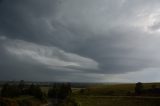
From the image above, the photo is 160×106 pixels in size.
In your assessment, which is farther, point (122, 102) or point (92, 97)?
point (92, 97)

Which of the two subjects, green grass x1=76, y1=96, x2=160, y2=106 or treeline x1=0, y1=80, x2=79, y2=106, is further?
treeline x1=0, y1=80, x2=79, y2=106

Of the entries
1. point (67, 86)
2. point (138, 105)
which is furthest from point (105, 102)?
point (67, 86)

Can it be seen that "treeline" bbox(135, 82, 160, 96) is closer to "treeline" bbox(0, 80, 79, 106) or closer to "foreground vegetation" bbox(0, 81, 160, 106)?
"foreground vegetation" bbox(0, 81, 160, 106)

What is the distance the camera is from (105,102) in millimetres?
80312

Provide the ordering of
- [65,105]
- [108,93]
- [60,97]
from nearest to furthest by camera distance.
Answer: [65,105]
[108,93]
[60,97]

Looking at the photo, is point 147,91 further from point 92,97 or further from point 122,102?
point 122,102

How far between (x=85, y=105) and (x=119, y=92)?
31.8m

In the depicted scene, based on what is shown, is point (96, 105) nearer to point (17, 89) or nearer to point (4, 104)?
point (4, 104)

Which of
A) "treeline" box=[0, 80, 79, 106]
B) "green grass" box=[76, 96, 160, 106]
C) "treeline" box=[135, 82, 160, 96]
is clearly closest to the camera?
"green grass" box=[76, 96, 160, 106]

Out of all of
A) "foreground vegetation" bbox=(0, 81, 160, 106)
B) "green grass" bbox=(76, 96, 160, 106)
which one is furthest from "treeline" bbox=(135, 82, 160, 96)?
"green grass" bbox=(76, 96, 160, 106)

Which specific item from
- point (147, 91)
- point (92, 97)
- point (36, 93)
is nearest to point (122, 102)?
point (92, 97)

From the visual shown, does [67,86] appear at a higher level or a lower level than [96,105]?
higher

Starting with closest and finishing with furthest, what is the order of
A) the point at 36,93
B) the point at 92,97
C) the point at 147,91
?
the point at 92,97, the point at 147,91, the point at 36,93

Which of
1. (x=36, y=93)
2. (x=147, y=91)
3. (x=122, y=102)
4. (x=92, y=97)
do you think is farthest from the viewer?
(x=36, y=93)
